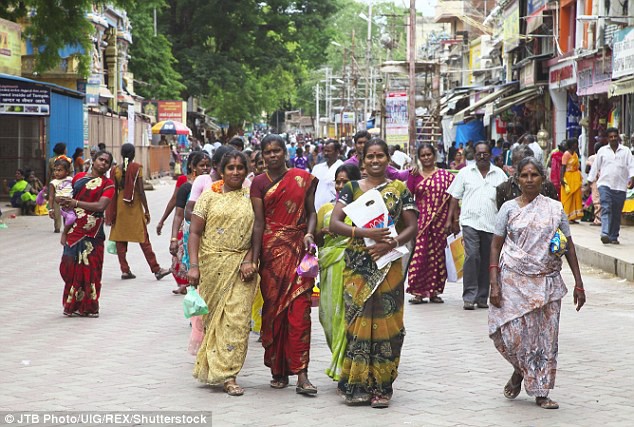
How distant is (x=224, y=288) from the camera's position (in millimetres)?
6977

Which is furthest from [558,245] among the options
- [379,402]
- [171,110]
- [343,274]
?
[171,110]

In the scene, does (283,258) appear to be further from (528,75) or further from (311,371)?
(528,75)

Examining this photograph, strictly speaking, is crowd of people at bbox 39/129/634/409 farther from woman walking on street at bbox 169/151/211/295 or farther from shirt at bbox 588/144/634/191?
shirt at bbox 588/144/634/191

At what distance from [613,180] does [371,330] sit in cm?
988

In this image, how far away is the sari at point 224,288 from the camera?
6926mm

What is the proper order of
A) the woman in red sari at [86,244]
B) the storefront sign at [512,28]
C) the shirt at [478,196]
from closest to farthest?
1. the woman in red sari at [86,244]
2. the shirt at [478,196]
3. the storefront sign at [512,28]

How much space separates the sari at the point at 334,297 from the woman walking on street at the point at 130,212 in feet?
19.5

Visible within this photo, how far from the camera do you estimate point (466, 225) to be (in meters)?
10.7

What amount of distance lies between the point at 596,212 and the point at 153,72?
32.2 metres

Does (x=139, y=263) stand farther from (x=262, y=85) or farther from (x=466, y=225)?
(x=262, y=85)

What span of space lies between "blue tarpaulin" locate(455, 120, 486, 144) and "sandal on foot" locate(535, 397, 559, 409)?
35.3 meters

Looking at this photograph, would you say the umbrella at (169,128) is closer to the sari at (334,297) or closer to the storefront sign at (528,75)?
the storefront sign at (528,75)

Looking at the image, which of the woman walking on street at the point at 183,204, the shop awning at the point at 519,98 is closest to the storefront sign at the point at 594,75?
the shop awning at the point at 519,98

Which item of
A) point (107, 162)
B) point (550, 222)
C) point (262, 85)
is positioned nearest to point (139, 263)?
point (107, 162)
